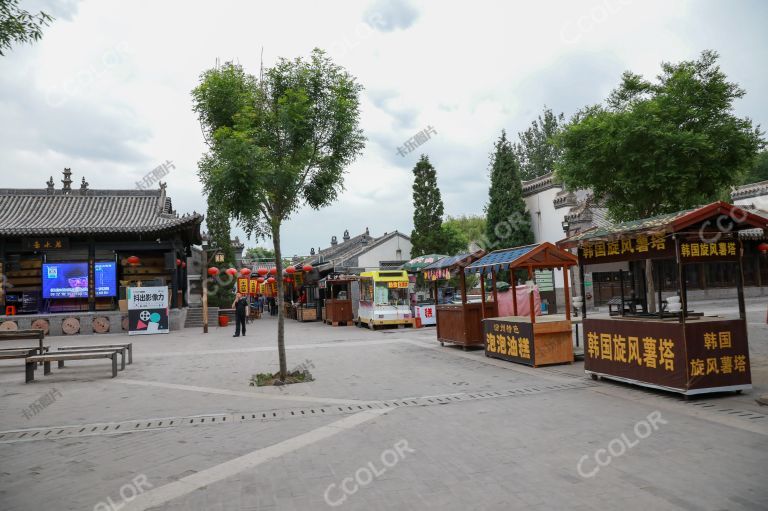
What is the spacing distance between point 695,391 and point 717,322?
103 cm

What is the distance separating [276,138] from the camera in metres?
9.80

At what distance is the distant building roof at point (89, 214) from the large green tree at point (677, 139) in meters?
19.2

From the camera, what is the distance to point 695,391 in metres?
6.88

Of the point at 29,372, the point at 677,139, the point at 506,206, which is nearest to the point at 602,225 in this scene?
the point at 506,206

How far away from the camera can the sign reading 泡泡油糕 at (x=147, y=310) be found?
22.5 m

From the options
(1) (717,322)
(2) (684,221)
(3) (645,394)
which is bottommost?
(3) (645,394)

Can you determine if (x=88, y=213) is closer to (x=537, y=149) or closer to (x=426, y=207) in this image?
(x=426, y=207)

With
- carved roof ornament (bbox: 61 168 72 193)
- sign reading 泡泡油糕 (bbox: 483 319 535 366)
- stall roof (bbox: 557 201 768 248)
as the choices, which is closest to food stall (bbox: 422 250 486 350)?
sign reading 泡泡油糕 (bbox: 483 319 535 366)

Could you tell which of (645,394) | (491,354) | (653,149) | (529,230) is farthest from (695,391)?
(529,230)

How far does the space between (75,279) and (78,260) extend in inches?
37.5

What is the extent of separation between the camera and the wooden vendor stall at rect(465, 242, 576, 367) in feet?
34.0

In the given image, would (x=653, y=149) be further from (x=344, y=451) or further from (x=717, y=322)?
(x=344, y=451)

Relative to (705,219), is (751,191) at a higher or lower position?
higher

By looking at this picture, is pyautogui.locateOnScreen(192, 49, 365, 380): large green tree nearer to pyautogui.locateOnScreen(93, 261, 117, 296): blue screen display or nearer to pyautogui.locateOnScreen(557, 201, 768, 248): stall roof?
pyautogui.locateOnScreen(557, 201, 768, 248): stall roof
